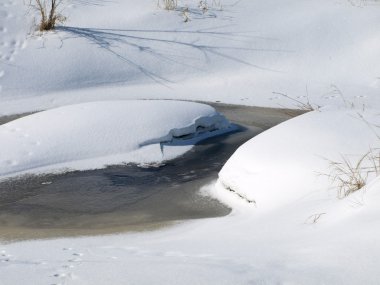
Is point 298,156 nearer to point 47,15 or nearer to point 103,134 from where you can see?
point 103,134

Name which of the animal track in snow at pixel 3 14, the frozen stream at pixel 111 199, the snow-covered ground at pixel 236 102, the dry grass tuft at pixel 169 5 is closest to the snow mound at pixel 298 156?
the snow-covered ground at pixel 236 102

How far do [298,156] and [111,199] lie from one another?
1.09m

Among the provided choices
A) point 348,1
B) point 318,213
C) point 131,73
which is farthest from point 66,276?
point 348,1

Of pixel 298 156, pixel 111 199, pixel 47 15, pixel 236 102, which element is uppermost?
pixel 47 15

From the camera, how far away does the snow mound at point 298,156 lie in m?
3.58

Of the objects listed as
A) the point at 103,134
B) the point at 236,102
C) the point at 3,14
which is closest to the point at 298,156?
the point at 103,134

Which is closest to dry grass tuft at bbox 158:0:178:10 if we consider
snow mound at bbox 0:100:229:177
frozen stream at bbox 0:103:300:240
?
snow mound at bbox 0:100:229:177

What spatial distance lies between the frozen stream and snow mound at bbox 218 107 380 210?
0.21 m

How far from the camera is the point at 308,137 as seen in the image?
13.0 feet

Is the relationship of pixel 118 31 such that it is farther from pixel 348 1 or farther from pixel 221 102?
pixel 348 1

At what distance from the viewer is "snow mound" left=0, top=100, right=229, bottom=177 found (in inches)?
182

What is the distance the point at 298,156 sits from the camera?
3816 millimetres

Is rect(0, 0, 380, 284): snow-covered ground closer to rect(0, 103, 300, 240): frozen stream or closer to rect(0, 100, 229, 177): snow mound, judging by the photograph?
rect(0, 100, 229, 177): snow mound

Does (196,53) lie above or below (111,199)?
above
